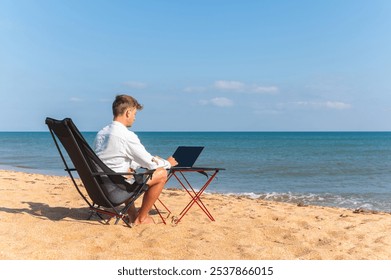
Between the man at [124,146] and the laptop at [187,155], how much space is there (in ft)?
1.67

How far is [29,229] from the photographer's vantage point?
Result: 15.4ft

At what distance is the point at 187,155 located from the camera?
17.6 ft

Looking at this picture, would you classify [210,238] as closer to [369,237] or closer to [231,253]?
[231,253]

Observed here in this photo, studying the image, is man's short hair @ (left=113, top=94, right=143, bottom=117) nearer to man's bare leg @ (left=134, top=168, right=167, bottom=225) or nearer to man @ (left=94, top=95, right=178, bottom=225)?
man @ (left=94, top=95, right=178, bottom=225)

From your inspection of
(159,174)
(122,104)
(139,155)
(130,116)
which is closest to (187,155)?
(159,174)

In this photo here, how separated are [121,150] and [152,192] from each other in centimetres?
61

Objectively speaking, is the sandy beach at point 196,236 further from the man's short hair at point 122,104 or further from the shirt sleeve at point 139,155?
the man's short hair at point 122,104

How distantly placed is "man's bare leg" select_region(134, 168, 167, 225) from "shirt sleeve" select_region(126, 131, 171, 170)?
0.10 m

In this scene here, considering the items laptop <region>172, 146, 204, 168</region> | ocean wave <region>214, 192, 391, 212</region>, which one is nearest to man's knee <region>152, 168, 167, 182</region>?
laptop <region>172, 146, 204, 168</region>

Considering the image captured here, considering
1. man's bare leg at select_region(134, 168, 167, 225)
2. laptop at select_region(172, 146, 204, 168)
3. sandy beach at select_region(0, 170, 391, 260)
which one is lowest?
sandy beach at select_region(0, 170, 391, 260)

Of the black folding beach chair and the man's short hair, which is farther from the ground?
the man's short hair

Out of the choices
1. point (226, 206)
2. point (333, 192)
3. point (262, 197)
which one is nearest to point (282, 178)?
point (333, 192)

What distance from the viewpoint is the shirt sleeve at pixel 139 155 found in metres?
4.55

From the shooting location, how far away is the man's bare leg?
4.74m
